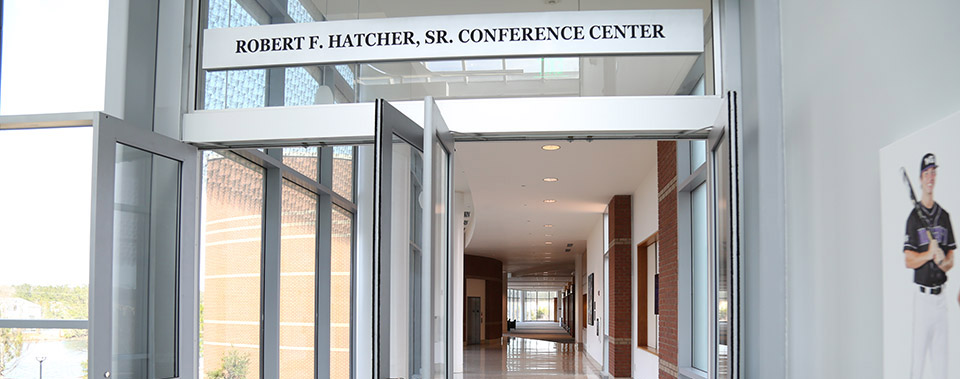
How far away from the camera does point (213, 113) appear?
4.30 m

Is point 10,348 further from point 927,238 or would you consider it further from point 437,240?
point 927,238

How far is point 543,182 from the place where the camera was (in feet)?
40.8

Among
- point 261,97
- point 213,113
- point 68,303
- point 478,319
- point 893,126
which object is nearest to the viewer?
point 893,126

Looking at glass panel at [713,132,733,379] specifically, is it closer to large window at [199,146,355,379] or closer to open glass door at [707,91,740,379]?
open glass door at [707,91,740,379]

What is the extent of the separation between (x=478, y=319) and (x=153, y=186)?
27.0 meters

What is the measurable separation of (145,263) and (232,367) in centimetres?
155

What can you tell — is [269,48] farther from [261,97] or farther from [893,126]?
[893,126]

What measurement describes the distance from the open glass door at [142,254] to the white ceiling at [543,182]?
4939 mm

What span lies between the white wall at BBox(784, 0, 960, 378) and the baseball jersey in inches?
10.6

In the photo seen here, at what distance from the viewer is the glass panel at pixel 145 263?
3.85 metres

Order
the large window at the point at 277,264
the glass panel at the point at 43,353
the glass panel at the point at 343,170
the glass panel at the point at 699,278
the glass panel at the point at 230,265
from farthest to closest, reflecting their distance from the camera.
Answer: the glass panel at the point at 343,170
the glass panel at the point at 699,278
the large window at the point at 277,264
the glass panel at the point at 230,265
the glass panel at the point at 43,353

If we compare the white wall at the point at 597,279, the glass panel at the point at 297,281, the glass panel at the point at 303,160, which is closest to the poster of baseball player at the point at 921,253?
the glass panel at the point at 303,160

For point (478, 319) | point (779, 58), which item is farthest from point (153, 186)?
point (478, 319)

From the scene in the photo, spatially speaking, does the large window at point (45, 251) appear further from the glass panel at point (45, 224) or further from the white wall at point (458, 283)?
the white wall at point (458, 283)
